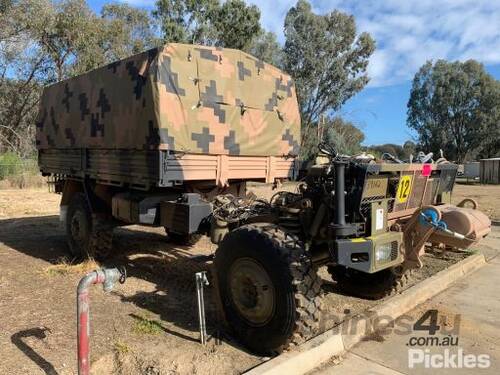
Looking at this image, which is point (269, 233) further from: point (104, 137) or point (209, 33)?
point (209, 33)

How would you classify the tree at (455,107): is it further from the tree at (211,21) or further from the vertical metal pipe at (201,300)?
the vertical metal pipe at (201,300)

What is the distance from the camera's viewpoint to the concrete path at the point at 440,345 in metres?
4.21

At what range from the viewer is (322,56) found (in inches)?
1425

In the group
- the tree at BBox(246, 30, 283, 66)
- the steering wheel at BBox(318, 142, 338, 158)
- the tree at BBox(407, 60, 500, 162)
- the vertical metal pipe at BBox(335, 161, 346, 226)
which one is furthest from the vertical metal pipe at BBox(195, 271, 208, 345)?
the tree at BBox(407, 60, 500, 162)

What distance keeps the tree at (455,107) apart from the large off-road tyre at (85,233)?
48.0 m

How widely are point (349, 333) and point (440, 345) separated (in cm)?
85

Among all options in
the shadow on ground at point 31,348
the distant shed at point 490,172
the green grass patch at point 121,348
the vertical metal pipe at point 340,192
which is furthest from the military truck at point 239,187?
the distant shed at point 490,172

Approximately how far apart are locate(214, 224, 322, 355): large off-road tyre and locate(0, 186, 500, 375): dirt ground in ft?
0.76

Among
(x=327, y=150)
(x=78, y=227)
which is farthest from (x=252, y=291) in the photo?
(x=78, y=227)

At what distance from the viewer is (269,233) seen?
170 inches

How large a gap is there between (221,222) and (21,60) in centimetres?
2847

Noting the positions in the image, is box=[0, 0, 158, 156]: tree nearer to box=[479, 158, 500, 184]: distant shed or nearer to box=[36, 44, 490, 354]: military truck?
box=[36, 44, 490, 354]: military truck

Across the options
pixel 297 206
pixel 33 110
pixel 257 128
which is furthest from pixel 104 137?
pixel 33 110

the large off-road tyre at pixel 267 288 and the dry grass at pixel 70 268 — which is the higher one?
the large off-road tyre at pixel 267 288
